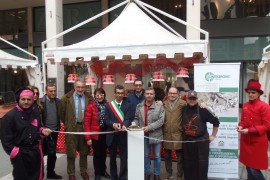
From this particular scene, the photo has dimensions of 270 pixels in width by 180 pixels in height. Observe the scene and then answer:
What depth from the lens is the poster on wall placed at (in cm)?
496

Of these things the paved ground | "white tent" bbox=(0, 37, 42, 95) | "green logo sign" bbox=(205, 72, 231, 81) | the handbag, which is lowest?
the paved ground

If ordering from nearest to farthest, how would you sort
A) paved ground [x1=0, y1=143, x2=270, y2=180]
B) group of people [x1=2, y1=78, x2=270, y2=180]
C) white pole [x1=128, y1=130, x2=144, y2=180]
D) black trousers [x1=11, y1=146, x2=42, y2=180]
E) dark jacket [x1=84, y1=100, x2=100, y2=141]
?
1. black trousers [x1=11, y1=146, x2=42, y2=180]
2. white pole [x1=128, y1=130, x2=144, y2=180]
3. group of people [x1=2, y1=78, x2=270, y2=180]
4. dark jacket [x1=84, y1=100, x2=100, y2=141]
5. paved ground [x1=0, y1=143, x2=270, y2=180]

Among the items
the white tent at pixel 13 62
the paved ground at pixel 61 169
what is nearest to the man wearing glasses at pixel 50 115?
the paved ground at pixel 61 169

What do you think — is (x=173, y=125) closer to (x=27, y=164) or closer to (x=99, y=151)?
(x=99, y=151)

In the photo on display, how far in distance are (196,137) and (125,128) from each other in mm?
1125

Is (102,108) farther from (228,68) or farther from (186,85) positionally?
(186,85)

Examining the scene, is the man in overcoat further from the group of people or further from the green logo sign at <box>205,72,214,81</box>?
the green logo sign at <box>205,72,214,81</box>

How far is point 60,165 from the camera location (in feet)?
20.7

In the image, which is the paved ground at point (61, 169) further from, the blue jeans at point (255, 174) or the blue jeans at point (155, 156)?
the blue jeans at point (255, 174)

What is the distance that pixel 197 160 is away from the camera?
450cm

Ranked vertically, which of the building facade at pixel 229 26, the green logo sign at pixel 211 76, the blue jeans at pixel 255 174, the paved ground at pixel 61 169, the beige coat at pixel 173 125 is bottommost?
the paved ground at pixel 61 169

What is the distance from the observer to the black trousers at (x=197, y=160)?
4.46 metres

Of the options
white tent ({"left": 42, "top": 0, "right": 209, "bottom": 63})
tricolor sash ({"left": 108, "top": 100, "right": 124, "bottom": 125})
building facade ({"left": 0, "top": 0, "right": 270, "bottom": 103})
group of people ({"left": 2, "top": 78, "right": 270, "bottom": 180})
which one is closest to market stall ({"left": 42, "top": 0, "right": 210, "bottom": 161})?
white tent ({"left": 42, "top": 0, "right": 209, "bottom": 63})

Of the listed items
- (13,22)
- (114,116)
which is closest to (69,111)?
(114,116)
